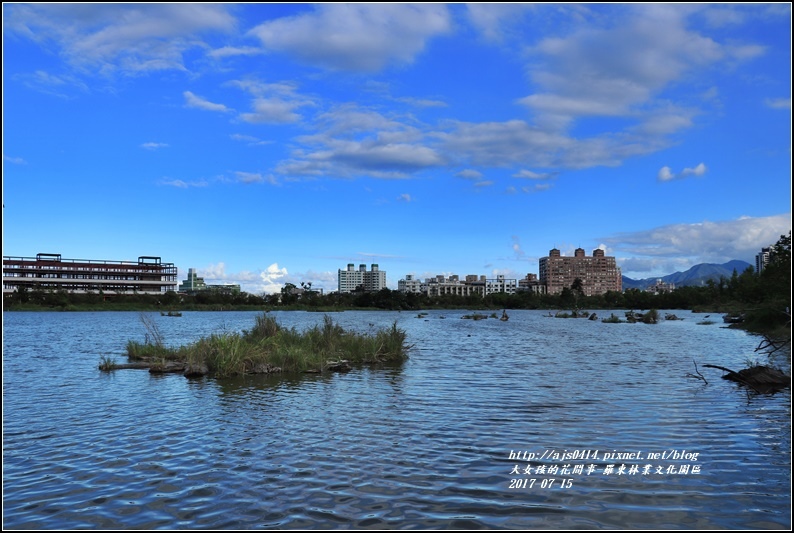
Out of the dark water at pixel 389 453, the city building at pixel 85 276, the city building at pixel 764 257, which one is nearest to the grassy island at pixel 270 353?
the dark water at pixel 389 453

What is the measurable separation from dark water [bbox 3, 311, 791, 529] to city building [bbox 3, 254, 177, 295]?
577 ft

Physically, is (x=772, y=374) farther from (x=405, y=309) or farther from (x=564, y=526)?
(x=405, y=309)

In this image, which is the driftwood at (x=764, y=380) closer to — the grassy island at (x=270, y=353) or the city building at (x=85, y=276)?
the grassy island at (x=270, y=353)

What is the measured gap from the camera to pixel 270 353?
26.0 m

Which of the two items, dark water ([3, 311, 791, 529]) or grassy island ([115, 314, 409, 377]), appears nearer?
dark water ([3, 311, 791, 529])

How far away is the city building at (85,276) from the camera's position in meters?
177

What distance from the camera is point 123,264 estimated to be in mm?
190250

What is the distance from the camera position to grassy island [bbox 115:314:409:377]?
24.6 metres

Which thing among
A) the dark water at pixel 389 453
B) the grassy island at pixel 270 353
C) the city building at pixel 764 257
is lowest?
the dark water at pixel 389 453

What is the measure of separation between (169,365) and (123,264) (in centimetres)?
18425

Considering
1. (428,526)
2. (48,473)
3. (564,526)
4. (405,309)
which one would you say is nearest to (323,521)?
(428,526)

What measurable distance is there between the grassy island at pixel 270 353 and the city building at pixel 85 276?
536 ft

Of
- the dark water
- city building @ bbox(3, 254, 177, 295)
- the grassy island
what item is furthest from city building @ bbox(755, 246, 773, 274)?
city building @ bbox(3, 254, 177, 295)

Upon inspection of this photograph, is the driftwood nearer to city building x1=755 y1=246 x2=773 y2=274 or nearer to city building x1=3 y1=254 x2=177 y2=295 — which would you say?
city building x1=755 y1=246 x2=773 y2=274
